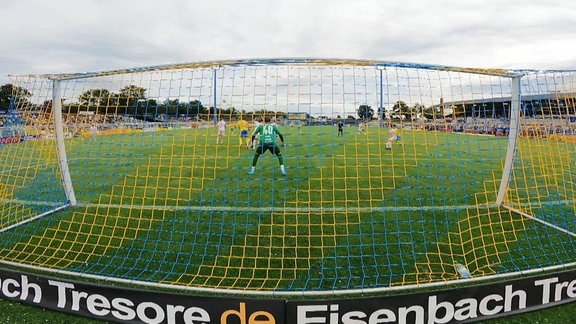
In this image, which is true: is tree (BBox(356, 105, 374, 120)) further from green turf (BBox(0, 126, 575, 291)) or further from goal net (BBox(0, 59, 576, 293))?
green turf (BBox(0, 126, 575, 291))

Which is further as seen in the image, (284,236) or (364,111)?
(364,111)

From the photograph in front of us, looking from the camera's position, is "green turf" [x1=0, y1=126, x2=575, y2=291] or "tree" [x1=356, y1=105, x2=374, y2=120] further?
"tree" [x1=356, y1=105, x2=374, y2=120]

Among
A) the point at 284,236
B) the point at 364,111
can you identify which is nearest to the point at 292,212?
the point at 284,236

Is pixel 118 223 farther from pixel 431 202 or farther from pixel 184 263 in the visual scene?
pixel 431 202

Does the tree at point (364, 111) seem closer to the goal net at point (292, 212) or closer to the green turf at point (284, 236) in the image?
the goal net at point (292, 212)

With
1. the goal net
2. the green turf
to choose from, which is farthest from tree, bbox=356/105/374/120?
the green turf

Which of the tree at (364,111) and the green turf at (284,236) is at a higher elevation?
the tree at (364,111)

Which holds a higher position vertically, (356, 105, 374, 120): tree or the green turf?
(356, 105, 374, 120): tree

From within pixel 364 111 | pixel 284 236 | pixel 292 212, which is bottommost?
pixel 284 236

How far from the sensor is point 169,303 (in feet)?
10.1

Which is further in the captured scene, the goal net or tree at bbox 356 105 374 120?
tree at bbox 356 105 374 120

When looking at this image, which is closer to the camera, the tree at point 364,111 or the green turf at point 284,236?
the green turf at point 284,236

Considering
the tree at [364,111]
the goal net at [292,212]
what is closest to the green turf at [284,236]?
the goal net at [292,212]

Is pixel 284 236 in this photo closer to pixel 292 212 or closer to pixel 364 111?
pixel 292 212
